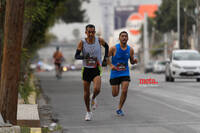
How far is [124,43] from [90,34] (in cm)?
118

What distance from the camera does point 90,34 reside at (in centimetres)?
1241

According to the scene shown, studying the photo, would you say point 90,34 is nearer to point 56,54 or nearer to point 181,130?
point 181,130

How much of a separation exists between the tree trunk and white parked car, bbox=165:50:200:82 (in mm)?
21542

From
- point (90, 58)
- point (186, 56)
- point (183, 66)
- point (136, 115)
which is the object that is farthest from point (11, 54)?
point (186, 56)

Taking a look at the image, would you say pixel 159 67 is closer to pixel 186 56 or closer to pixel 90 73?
pixel 186 56

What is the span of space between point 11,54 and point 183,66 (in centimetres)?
2188

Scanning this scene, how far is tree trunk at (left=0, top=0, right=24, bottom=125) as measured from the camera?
10062 millimetres

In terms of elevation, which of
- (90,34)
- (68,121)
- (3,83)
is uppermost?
(90,34)

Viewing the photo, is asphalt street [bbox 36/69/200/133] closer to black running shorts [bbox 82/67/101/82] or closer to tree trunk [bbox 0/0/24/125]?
black running shorts [bbox 82/67/101/82]

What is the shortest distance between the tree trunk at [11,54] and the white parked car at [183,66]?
848 inches

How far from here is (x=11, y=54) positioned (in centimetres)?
1009

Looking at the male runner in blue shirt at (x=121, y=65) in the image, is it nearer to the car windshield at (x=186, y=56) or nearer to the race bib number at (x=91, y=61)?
the race bib number at (x=91, y=61)

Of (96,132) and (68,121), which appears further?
(68,121)

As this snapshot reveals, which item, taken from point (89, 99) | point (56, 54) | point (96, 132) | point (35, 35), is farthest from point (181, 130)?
point (56, 54)
